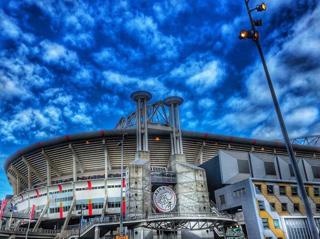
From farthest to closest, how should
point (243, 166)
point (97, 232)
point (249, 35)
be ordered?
1. point (243, 166)
2. point (97, 232)
3. point (249, 35)

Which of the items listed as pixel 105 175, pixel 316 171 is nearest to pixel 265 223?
pixel 316 171

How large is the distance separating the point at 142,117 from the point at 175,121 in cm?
893

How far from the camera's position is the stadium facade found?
49594mm

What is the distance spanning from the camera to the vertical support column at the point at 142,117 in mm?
67125

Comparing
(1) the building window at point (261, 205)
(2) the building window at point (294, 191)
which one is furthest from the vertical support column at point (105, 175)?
(2) the building window at point (294, 191)

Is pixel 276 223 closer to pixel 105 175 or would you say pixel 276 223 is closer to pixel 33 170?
pixel 105 175

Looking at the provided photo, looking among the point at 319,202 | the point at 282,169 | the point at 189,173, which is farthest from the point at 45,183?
the point at 319,202

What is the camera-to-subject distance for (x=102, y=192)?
6806cm

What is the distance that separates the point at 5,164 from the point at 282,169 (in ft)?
262

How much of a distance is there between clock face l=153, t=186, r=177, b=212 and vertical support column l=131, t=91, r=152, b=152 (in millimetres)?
11014

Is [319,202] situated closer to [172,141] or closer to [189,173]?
[189,173]

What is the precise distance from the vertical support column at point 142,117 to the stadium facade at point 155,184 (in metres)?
0.27

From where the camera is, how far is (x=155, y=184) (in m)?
62.3

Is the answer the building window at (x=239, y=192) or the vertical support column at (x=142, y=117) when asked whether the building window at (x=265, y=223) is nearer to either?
the building window at (x=239, y=192)
